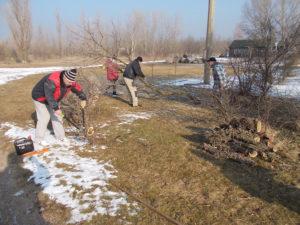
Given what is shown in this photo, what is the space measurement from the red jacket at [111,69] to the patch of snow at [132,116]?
278cm

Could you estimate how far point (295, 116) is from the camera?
8320mm

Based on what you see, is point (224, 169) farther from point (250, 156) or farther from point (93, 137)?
point (93, 137)

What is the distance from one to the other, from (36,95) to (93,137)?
56.2 inches

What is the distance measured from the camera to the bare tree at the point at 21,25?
127 feet

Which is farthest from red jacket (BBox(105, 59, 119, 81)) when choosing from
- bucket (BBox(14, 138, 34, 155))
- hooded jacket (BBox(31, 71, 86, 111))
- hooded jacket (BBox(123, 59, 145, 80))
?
bucket (BBox(14, 138, 34, 155))

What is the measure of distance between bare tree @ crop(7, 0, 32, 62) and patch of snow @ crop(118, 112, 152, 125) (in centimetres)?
3477

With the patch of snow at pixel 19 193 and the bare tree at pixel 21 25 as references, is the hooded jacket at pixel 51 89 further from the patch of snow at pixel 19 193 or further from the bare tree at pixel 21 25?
the bare tree at pixel 21 25

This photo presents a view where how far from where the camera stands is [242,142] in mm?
6012

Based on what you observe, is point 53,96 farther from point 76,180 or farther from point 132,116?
point 132,116

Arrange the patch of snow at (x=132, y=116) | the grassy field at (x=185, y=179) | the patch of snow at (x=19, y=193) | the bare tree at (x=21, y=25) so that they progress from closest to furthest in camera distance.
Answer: the grassy field at (x=185, y=179)
the patch of snow at (x=19, y=193)
the patch of snow at (x=132, y=116)
the bare tree at (x=21, y=25)

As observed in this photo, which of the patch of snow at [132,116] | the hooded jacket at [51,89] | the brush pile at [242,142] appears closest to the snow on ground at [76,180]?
the hooded jacket at [51,89]

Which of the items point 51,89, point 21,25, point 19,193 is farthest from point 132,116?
point 21,25

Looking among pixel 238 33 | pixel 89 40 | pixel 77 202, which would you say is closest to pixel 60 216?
pixel 77 202

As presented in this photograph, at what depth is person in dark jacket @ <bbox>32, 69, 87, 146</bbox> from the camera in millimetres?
6125
